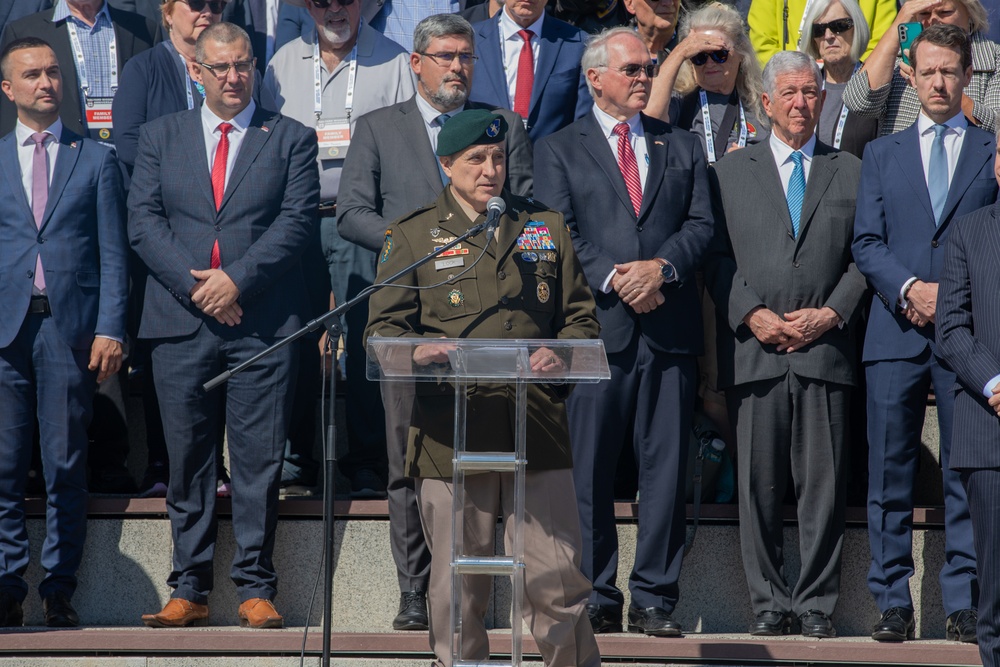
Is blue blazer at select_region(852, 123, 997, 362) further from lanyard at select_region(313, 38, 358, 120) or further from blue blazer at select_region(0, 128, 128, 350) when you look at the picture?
blue blazer at select_region(0, 128, 128, 350)

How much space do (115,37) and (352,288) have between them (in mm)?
2009

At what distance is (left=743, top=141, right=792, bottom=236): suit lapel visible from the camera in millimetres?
6406

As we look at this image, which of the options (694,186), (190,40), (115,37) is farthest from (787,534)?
(115,37)

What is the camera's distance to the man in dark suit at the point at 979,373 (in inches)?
192

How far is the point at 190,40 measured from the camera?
7.27 m

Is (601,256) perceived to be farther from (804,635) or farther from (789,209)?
(804,635)

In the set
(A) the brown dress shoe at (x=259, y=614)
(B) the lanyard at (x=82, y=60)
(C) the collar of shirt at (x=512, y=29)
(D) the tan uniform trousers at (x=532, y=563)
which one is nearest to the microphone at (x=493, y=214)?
(D) the tan uniform trousers at (x=532, y=563)

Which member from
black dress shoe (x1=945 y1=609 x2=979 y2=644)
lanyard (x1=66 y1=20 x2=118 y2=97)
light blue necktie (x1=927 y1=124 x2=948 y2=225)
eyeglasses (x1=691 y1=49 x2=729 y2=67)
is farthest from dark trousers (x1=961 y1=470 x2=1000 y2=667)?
lanyard (x1=66 y1=20 x2=118 y2=97)

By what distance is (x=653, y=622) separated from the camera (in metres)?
5.97

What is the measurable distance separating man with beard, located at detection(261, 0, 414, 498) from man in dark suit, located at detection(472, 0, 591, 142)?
0.43m

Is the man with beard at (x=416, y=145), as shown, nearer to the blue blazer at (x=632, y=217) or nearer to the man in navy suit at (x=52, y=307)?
the blue blazer at (x=632, y=217)

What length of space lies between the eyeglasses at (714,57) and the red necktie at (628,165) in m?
0.74

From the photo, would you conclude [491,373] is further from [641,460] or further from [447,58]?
[447,58]

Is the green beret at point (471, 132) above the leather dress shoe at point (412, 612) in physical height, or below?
above
